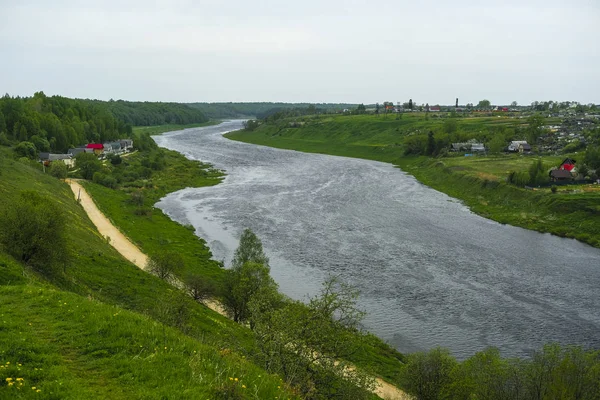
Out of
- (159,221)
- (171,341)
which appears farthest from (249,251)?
(159,221)

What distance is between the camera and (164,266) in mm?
34344

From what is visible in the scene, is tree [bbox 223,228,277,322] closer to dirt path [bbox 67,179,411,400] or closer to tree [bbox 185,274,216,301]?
dirt path [bbox 67,179,411,400]

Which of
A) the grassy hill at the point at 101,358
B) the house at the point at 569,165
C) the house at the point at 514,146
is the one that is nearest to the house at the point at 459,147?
the house at the point at 514,146

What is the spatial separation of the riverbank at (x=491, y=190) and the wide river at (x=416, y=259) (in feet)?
9.51

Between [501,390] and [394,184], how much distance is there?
219 feet

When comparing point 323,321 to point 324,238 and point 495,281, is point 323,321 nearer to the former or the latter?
point 495,281

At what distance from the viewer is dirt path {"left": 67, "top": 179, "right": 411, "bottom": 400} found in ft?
75.7

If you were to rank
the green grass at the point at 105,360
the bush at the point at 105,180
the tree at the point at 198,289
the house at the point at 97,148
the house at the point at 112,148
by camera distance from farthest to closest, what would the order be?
the house at the point at 112,148 < the house at the point at 97,148 < the bush at the point at 105,180 < the tree at the point at 198,289 < the green grass at the point at 105,360

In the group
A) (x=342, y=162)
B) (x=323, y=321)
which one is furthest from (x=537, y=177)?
(x=323, y=321)

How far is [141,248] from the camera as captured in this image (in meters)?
43.7

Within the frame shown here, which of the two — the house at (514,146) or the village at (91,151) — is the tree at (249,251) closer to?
the village at (91,151)

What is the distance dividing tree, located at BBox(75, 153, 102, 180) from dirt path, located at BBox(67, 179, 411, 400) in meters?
9.03

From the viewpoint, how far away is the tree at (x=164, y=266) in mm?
34312

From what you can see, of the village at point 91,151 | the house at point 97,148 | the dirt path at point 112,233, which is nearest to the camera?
the dirt path at point 112,233
